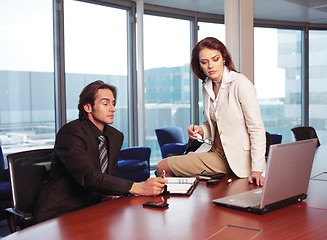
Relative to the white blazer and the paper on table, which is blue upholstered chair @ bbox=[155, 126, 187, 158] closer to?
the white blazer

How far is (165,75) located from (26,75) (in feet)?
10.0

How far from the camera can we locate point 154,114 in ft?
26.2

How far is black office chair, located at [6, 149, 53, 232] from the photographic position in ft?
7.64

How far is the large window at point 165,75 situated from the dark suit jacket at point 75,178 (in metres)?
5.42

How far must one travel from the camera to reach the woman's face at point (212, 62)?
271 centimetres

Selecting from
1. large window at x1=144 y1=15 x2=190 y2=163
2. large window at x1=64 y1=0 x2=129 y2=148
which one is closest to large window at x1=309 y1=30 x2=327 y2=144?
large window at x1=144 y1=15 x2=190 y2=163

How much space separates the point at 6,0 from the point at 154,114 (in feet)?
11.5

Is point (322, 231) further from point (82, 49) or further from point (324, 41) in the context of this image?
→ point (324, 41)

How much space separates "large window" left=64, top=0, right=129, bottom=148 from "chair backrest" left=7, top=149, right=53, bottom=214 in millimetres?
4063

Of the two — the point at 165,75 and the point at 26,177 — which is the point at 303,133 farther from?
the point at 26,177

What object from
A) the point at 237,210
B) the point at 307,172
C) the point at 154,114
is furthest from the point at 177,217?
the point at 154,114

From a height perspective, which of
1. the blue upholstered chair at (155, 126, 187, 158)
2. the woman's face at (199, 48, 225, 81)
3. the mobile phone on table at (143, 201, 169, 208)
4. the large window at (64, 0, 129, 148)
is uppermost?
the large window at (64, 0, 129, 148)

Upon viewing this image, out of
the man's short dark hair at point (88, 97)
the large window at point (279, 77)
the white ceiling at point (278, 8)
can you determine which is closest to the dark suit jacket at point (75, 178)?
the man's short dark hair at point (88, 97)

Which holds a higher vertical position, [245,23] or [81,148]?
[245,23]
